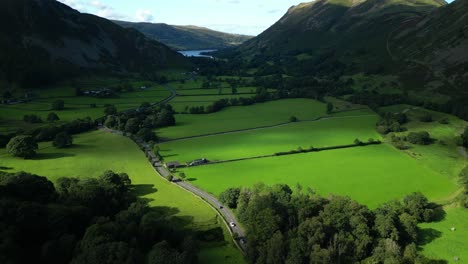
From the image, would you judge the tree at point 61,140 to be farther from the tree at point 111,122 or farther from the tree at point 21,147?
the tree at point 111,122

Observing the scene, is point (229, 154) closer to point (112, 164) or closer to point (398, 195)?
point (112, 164)

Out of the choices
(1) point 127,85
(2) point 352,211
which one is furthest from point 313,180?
(1) point 127,85

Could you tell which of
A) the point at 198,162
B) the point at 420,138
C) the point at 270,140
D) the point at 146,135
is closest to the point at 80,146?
the point at 146,135

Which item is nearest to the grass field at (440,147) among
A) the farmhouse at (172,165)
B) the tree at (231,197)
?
the tree at (231,197)

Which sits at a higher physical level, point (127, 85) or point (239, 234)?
point (127, 85)

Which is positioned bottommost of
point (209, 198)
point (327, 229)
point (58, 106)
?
point (209, 198)

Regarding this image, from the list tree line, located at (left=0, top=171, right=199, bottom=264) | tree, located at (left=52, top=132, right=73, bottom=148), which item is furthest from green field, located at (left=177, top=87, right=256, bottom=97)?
tree line, located at (left=0, top=171, right=199, bottom=264)

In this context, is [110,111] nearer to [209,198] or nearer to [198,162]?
[198,162]
